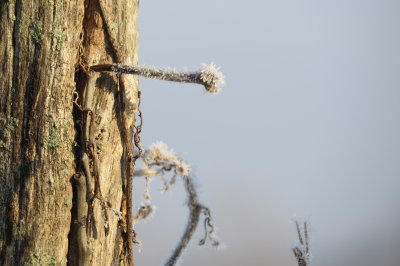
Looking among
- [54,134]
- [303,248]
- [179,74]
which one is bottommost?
[303,248]

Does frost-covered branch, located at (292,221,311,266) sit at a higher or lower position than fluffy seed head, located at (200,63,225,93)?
lower

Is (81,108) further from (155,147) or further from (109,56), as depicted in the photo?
(155,147)

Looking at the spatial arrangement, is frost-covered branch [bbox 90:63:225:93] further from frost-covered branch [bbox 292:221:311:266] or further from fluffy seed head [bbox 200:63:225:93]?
frost-covered branch [bbox 292:221:311:266]

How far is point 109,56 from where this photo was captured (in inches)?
48.0

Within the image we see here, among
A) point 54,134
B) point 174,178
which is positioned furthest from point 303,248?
point 54,134

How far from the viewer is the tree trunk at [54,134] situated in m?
1.12

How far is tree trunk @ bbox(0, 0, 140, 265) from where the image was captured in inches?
44.2

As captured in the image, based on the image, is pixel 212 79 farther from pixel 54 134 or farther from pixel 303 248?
pixel 303 248

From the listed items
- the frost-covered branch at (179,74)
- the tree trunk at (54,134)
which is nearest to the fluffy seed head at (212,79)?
the frost-covered branch at (179,74)

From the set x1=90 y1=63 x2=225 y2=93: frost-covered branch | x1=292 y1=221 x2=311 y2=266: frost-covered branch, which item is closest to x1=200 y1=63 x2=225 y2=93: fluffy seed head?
x1=90 y1=63 x2=225 y2=93: frost-covered branch

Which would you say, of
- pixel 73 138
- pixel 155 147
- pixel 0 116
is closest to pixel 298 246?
pixel 155 147

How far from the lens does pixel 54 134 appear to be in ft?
3.69

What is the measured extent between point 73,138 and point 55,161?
0.21 feet

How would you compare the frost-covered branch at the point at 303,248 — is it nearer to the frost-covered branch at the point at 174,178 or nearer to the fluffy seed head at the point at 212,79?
the frost-covered branch at the point at 174,178
